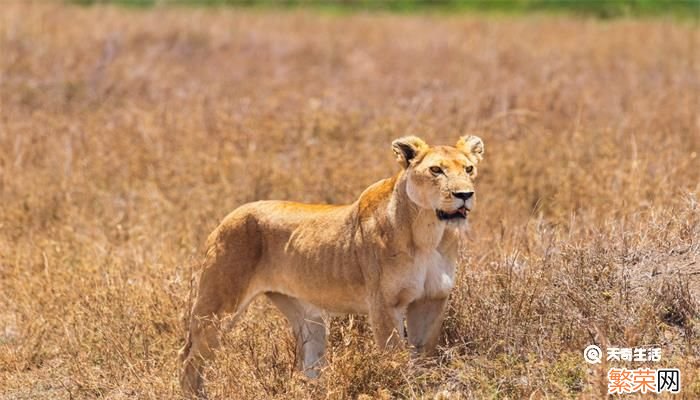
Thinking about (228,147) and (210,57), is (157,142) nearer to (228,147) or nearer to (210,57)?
(228,147)

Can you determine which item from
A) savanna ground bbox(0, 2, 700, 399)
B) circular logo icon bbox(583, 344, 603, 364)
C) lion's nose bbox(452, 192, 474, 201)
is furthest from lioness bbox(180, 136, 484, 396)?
circular logo icon bbox(583, 344, 603, 364)

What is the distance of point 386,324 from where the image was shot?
6898 mm

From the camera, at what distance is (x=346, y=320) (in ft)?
26.2

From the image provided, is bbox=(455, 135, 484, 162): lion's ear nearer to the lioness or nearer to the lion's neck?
the lioness

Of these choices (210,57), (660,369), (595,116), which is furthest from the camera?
(210,57)

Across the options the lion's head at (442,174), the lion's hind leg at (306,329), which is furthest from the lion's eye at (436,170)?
the lion's hind leg at (306,329)

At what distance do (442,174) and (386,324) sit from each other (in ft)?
2.84

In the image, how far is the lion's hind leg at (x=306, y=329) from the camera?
25.0 ft

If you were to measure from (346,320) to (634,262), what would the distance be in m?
1.81

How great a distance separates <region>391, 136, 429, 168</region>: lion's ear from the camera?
23.1ft

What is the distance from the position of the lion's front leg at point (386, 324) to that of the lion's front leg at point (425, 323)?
237 mm

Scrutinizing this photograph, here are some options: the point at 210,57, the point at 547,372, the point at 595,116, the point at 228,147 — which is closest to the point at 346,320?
the point at 547,372

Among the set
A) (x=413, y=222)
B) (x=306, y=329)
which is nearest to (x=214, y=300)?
(x=306, y=329)

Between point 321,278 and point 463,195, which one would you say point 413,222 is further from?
point 321,278
